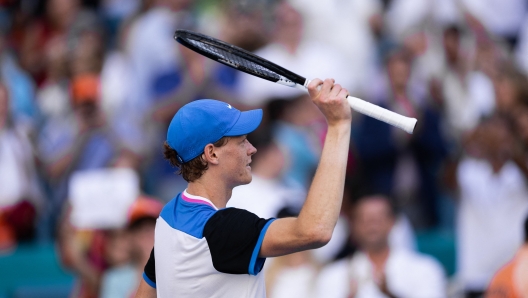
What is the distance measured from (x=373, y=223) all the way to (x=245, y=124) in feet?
9.78

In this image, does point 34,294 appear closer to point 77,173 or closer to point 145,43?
point 77,173

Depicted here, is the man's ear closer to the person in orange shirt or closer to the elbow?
the elbow

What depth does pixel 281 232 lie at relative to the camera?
9.05ft

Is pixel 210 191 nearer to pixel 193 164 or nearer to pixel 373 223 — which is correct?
pixel 193 164

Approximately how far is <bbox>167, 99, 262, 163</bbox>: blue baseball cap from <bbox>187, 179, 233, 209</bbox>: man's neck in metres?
0.10

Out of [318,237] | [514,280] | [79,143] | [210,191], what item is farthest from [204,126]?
[79,143]

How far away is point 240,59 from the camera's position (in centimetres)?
320

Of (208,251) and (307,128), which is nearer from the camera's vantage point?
(208,251)

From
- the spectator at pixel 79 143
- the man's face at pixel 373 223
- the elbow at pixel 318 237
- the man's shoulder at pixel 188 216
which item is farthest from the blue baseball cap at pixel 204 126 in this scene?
the spectator at pixel 79 143

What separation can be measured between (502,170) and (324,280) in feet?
5.62

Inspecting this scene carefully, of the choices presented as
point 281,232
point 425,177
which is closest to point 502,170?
point 425,177

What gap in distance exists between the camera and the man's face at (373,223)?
5805mm

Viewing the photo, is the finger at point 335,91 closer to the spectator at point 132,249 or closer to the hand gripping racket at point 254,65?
the hand gripping racket at point 254,65

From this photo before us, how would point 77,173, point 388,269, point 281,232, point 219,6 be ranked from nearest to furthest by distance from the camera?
point 281,232
point 388,269
point 77,173
point 219,6
